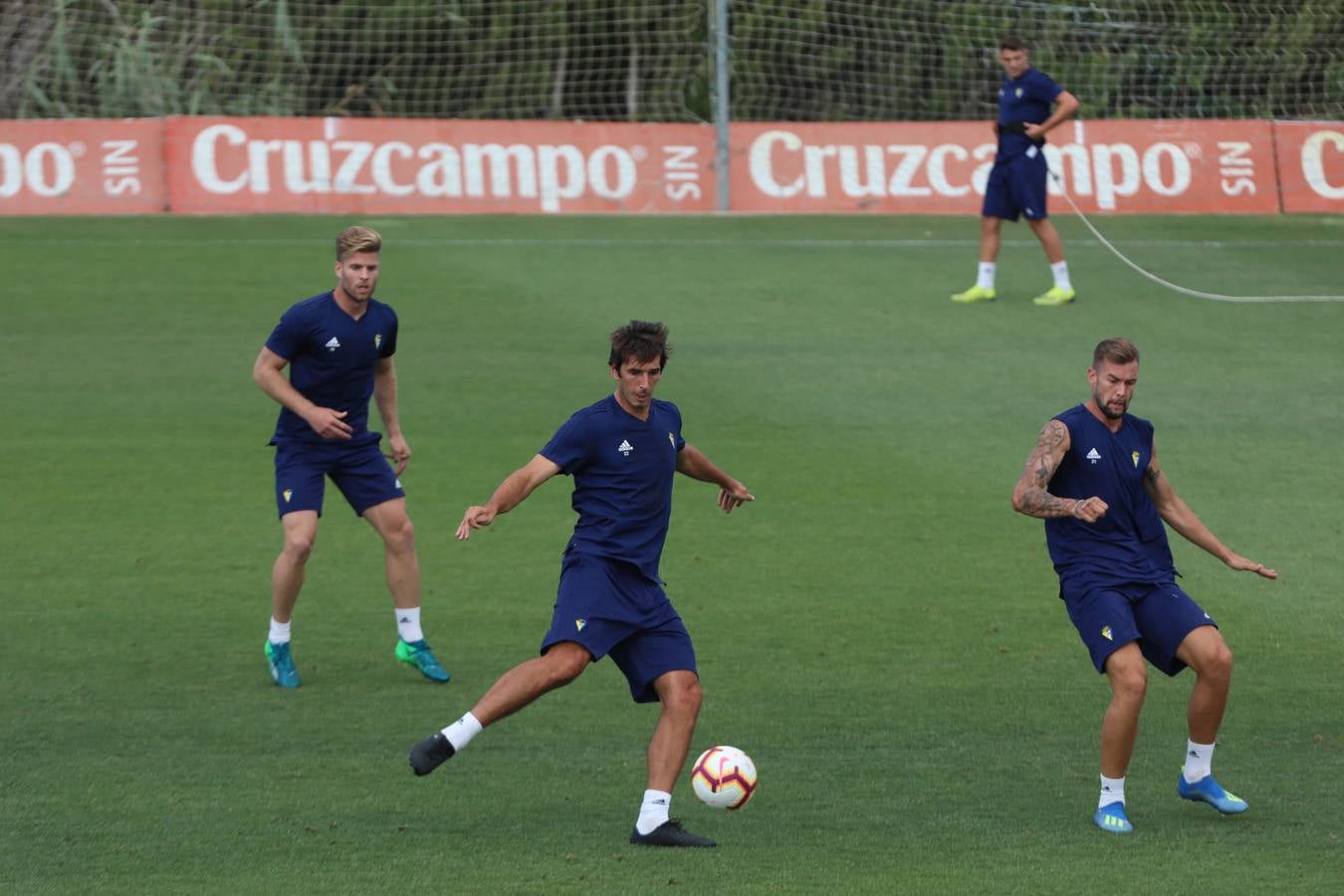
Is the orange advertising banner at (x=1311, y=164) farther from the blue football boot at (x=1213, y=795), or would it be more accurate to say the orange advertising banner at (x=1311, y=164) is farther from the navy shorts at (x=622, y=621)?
the navy shorts at (x=622, y=621)

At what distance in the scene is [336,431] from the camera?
28.8ft

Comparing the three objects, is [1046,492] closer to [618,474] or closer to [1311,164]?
[618,474]

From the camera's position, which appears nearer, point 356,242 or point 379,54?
point 356,242

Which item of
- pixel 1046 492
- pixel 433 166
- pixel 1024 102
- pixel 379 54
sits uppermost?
pixel 379 54

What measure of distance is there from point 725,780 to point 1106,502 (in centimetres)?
190

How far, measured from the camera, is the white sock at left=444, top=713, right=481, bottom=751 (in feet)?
22.7

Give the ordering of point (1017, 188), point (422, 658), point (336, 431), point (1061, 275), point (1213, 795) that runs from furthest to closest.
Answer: point (1061, 275), point (1017, 188), point (422, 658), point (336, 431), point (1213, 795)

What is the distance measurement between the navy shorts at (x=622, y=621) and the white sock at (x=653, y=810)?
47 centimetres

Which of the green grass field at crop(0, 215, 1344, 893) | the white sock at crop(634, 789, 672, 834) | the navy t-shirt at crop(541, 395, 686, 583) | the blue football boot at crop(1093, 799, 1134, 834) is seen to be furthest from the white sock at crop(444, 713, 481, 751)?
the blue football boot at crop(1093, 799, 1134, 834)

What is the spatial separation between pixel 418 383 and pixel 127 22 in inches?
539

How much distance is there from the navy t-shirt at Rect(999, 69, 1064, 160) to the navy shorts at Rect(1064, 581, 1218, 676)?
10.6 meters

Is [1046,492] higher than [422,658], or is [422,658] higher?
[1046,492]

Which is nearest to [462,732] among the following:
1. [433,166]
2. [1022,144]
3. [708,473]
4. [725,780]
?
[725,780]

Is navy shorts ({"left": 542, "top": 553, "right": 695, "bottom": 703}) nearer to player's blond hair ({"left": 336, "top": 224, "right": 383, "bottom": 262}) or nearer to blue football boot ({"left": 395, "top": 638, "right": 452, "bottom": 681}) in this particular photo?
blue football boot ({"left": 395, "top": 638, "right": 452, "bottom": 681})
